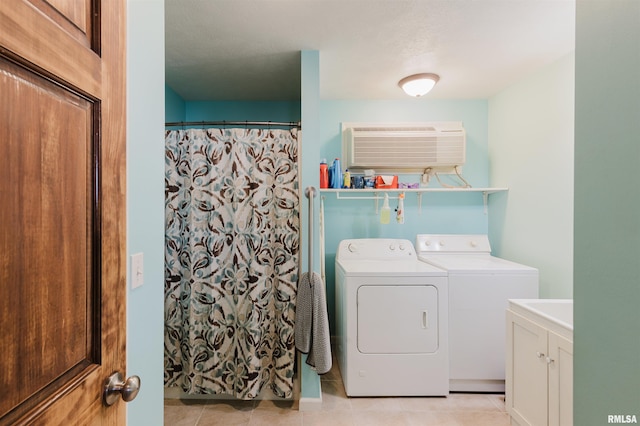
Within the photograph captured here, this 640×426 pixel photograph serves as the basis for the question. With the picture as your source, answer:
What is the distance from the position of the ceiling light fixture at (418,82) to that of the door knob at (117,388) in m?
2.65

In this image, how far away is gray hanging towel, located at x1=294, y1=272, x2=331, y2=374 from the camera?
200 centimetres

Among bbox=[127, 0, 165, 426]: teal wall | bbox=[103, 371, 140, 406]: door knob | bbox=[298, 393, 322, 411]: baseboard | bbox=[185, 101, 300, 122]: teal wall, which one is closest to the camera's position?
bbox=[103, 371, 140, 406]: door knob

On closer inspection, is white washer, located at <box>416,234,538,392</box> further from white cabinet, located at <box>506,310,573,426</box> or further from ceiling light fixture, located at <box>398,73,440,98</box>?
ceiling light fixture, located at <box>398,73,440,98</box>

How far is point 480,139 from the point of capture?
10.2 ft

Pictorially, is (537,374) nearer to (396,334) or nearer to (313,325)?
(396,334)

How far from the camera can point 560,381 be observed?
1.42m

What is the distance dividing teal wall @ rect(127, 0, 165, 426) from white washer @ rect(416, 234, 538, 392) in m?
1.95

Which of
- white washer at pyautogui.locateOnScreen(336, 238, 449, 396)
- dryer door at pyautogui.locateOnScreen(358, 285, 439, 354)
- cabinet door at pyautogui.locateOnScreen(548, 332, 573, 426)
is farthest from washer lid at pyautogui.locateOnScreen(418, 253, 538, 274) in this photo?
cabinet door at pyautogui.locateOnScreen(548, 332, 573, 426)

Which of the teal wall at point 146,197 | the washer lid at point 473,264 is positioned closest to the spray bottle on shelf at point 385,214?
the washer lid at point 473,264

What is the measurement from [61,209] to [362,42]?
204 cm

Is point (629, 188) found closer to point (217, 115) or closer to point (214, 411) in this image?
point (214, 411)

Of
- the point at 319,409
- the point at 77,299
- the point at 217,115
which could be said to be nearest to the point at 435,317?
the point at 319,409

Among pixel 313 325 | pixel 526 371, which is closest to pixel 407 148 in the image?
pixel 313 325

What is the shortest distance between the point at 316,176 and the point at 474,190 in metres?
1.60
